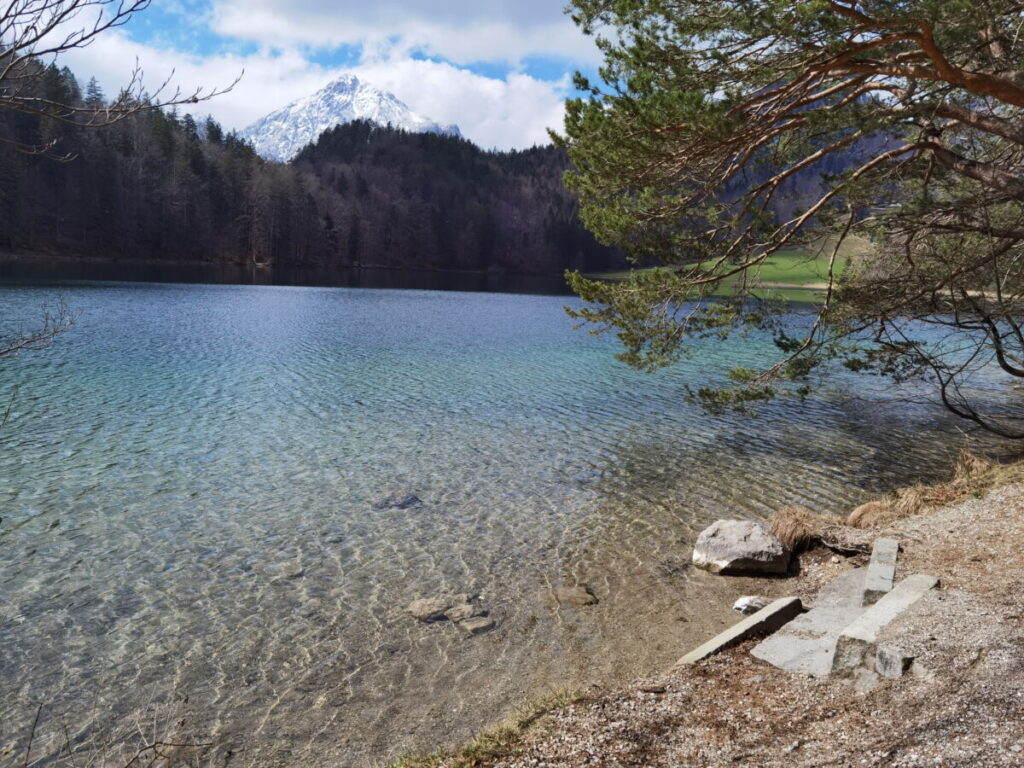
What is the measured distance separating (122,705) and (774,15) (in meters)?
9.82

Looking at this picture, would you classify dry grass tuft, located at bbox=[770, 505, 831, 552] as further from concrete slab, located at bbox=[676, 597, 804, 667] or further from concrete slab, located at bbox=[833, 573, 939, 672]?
concrete slab, located at bbox=[833, 573, 939, 672]

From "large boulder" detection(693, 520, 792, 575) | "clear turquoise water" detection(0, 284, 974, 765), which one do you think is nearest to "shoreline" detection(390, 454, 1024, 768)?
"clear turquoise water" detection(0, 284, 974, 765)

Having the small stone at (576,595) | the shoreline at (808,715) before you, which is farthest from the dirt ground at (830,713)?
the small stone at (576,595)

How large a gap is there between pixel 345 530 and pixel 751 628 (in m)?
6.07

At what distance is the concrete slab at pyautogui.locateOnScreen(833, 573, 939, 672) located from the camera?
16.2ft

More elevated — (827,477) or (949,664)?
(949,664)

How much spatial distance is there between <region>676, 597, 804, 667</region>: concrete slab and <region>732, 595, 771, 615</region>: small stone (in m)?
0.78

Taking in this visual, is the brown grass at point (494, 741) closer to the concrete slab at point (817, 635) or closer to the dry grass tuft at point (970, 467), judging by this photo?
the concrete slab at point (817, 635)

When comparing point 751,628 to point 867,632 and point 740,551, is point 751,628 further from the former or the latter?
point 740,551

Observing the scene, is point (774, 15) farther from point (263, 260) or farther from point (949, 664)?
point (263, 260)

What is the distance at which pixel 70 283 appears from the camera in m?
48.2

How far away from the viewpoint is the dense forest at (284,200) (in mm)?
80812

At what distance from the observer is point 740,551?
29.9 ft

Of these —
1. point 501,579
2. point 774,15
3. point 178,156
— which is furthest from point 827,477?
point 178,156
